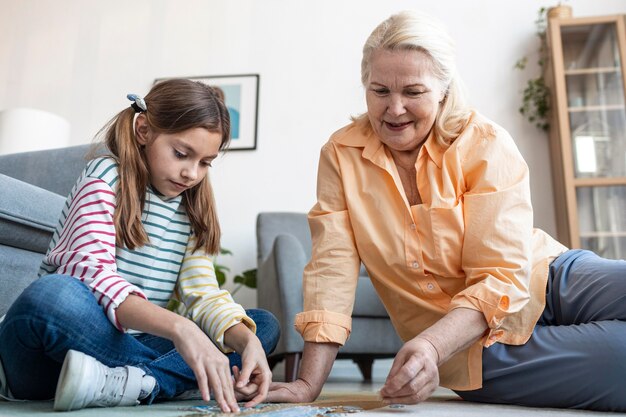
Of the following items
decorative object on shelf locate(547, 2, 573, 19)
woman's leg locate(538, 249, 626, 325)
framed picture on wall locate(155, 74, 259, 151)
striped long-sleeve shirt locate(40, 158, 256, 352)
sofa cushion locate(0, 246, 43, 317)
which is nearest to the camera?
striped long-sleeve shirt locate(40, 158, 256, 352)

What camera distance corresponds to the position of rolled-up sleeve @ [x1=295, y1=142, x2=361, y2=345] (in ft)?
3.85

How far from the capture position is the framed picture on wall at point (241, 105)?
360 cm

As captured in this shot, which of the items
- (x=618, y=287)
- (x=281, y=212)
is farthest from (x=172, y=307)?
(x=618, y=287)

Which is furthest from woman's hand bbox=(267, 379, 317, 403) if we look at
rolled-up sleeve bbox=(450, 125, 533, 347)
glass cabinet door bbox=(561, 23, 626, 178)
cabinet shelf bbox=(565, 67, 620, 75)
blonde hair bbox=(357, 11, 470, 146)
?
cabinet shelf bbox=(565, 67, 620, 75)

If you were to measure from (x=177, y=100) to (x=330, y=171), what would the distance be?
0.35 meters

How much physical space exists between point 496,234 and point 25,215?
1303 mm

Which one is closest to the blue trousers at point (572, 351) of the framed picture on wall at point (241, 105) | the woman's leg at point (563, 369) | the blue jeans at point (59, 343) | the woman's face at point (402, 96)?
the woman's leg at point (563, 369)

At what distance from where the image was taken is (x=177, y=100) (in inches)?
49.3

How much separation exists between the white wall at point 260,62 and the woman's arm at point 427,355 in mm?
2413

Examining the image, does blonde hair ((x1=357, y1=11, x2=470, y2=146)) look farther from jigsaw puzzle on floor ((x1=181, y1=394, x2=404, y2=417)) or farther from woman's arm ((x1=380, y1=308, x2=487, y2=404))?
jigsaw puzzle on floor ((x1=181, y1=394, x2=404, y2=417))

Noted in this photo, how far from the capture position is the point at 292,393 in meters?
1.08

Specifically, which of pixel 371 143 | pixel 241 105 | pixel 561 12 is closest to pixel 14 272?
pixel 371 143

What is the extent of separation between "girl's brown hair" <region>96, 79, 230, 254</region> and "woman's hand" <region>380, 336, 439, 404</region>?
0.53 m

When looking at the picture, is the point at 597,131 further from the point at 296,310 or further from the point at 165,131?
the point at 165,131
